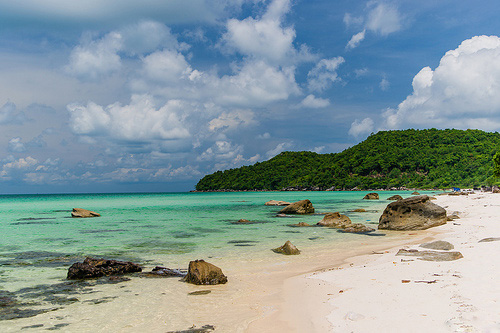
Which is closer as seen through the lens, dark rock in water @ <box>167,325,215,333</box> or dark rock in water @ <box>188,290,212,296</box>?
dark rock in water @ <box>167,325,215,333</box>

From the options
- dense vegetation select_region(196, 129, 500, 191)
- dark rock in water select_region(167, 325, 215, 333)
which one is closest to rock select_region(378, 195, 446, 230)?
dark rock in water select_region(167, 325, 215, 333)

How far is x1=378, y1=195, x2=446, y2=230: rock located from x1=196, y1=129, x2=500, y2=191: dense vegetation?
111304 millimetres

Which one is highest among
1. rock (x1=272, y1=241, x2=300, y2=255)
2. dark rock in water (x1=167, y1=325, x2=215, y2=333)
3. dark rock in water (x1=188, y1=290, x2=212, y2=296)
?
dark rock in water (x1=167, y1=325, x2=215, y2=333)

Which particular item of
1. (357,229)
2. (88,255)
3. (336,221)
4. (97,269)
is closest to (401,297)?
(97,269)

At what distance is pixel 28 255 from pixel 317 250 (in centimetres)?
1311

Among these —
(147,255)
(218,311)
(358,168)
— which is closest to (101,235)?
(147,255)

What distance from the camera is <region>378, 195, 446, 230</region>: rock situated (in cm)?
2019

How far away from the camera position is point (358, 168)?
169 m

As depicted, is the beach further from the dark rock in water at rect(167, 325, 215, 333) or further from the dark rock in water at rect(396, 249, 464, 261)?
the dark rock in water at rect(396, 249, 464, 261)

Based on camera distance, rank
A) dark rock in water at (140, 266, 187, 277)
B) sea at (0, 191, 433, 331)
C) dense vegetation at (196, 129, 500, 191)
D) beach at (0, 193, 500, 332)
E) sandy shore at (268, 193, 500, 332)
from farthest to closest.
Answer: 1. dense vegetation at (196, 129, 500, 191)
2. dark rock in water at (140, 266, 187, 277)
3. sea at (0, 191, 433, 331)
4. beach at (0, 193, 500, 332)
5. sandy shore at (268, 193, 500, 332)

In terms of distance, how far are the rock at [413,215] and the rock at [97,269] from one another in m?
16.2

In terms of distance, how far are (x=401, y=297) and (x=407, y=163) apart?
16201cm

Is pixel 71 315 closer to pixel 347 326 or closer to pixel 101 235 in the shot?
pixel 347 326

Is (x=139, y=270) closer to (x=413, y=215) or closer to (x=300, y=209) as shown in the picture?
(x=413, y=215)
